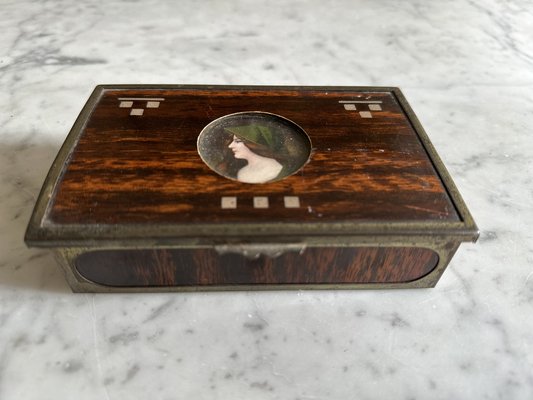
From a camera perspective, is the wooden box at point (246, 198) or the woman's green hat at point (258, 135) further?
the woman's green hat at point (258, 135)

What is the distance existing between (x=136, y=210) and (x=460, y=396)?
0.71 m

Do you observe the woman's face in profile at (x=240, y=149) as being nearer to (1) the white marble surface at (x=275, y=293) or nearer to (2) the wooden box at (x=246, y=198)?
(2) the wooden box at (x=246, y=198)

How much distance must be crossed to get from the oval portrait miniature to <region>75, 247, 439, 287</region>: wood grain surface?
0.56 feet

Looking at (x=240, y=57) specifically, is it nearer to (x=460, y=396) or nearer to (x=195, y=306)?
(x=195, y=306)

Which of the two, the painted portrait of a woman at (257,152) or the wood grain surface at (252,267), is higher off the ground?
the painted portrait of a woman at (257,152)

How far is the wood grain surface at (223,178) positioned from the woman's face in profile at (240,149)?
0.08m

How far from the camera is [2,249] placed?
44.2 inches

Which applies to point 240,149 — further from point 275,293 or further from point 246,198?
point 275,293

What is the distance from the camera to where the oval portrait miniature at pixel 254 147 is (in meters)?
1.01

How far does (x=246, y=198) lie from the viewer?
0.93m

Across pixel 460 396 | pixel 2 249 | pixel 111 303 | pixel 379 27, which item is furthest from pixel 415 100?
pixel 2 249

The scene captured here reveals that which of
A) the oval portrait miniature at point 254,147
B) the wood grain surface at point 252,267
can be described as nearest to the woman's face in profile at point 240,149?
the oval portrait miniature at point 254,147

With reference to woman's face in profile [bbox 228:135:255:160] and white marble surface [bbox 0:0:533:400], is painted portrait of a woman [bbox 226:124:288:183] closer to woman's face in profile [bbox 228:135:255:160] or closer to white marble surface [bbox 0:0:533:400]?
woman's face in profile [bbox 228:135:255:160]

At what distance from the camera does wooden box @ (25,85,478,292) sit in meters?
0.89
